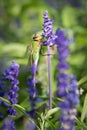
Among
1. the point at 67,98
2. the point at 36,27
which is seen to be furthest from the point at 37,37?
the point at 36,27

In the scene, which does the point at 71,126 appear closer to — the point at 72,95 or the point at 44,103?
the point at 72,95

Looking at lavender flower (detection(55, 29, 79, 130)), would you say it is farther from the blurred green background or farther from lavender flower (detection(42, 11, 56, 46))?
the blurred green background

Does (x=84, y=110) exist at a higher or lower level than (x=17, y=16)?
lower

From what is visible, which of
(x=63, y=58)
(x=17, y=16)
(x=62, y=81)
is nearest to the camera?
(x=62, y=81)

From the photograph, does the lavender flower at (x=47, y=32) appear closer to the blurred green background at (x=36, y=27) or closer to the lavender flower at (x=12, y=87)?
the lavender flower at (x=12, y=87)

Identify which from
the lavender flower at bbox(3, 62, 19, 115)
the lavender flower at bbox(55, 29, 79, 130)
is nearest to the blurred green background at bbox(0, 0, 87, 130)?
the lavender flower at bbox(3, 62, 19, 115)

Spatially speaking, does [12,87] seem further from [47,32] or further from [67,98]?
[67,98]

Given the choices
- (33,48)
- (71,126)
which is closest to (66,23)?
(33,48)

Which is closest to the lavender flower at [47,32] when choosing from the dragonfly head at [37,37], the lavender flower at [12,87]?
the dragonfly head at [37,37]
